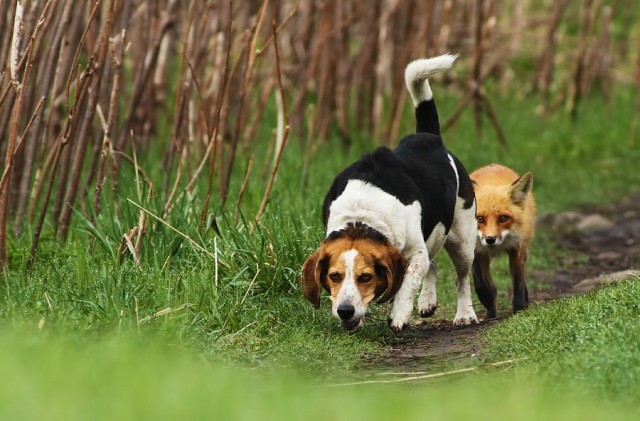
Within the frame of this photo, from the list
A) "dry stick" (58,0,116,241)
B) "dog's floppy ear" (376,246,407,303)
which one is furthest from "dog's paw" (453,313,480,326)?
"dry stick" (58,0,116,241)

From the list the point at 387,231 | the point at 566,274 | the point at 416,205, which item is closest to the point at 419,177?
the point at 416,205

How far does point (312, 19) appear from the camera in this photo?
11320 millimetres

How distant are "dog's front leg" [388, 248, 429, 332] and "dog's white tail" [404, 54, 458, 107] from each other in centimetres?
133

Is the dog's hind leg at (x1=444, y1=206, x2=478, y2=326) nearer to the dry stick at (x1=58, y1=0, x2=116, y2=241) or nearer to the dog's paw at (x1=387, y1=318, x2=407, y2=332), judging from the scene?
the dog's paw at (x1=387, y1=318, x2=407, y2=332)

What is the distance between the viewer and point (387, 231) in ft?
19.5

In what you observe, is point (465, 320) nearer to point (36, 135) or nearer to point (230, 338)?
point (230, 338)

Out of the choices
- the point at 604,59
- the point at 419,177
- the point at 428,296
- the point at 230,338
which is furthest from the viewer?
the point at 604,59

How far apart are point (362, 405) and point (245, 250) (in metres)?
2.60

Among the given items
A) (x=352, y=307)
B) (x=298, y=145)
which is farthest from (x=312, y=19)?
(x=352, y=307)

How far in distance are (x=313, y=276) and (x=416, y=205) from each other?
0.65 metres

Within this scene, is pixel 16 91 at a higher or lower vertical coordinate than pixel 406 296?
higher

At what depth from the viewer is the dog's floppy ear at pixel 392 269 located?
579 centimetres

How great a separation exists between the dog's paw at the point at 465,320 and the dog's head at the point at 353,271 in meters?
0.91

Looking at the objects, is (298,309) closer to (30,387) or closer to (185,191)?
(185,191)
